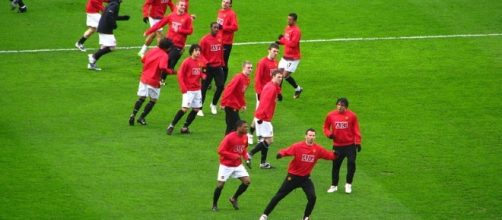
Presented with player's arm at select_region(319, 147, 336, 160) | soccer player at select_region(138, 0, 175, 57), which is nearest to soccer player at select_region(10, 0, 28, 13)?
soccer player at select_region(138, 0, 175, 57)

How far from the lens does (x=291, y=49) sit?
31719mm

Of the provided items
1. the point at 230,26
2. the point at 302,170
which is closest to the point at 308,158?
→ the point at 302,170

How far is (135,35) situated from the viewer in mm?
36906

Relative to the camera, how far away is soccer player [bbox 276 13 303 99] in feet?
103

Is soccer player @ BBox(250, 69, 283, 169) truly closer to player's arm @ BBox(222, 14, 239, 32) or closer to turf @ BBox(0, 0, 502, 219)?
turf @ BBox(0, 0, 502, 219)

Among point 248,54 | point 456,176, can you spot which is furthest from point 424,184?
point 248,54

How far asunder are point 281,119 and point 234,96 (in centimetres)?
341

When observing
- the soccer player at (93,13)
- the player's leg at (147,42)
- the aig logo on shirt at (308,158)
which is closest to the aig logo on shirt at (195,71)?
the player's leg at (147,42)

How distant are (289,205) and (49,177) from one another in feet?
17.6

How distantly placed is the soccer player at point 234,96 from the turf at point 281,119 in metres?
0.96

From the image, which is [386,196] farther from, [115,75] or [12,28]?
[12,28]

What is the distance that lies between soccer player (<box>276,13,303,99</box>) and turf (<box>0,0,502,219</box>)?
2.41 ft

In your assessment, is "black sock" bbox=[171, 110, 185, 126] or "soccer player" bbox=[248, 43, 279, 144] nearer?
"soccer player" bbox=[248, 43, 279, 144]

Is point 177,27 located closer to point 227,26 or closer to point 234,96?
point 227,26
